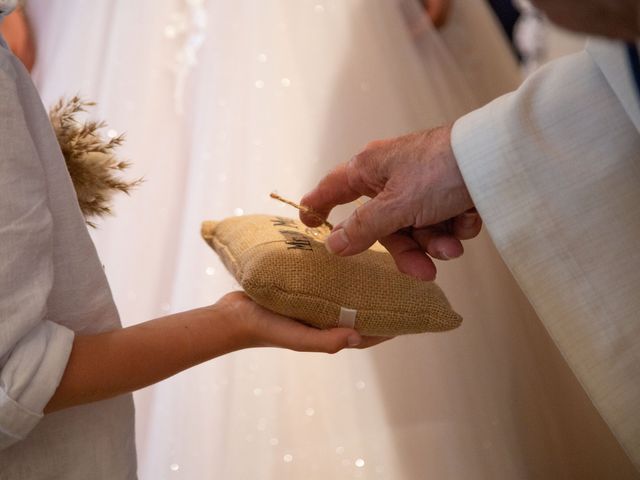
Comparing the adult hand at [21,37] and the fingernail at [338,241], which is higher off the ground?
the adult hand at [21,37]

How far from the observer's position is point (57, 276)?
0.61 metres

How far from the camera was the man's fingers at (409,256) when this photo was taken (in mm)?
695

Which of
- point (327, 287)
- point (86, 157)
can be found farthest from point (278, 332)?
point (86, 157)

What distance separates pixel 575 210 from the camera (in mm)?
597

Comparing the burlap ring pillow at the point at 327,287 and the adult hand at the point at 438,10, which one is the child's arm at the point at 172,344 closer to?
the burlap ring pillow at the point at 327,287

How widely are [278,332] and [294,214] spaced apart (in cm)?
35

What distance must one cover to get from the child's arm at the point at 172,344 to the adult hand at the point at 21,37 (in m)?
0.76

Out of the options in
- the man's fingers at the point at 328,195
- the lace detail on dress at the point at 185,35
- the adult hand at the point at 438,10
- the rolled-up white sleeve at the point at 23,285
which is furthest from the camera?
the adult hand at the point at 438,10

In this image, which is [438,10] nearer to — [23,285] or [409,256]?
[409,256]

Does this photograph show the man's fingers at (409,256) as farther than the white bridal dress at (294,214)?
No

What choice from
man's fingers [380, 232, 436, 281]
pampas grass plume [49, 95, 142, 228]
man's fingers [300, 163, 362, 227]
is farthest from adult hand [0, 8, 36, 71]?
man's fingers [380, 232, 436, 281]

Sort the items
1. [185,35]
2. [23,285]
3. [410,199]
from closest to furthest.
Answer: [23,285]
[410,199]
[185,35]

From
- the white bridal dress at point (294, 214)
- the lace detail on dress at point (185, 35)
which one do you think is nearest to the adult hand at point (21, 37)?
the white bridal dress at point (294, 214)

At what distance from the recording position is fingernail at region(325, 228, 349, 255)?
66cm
